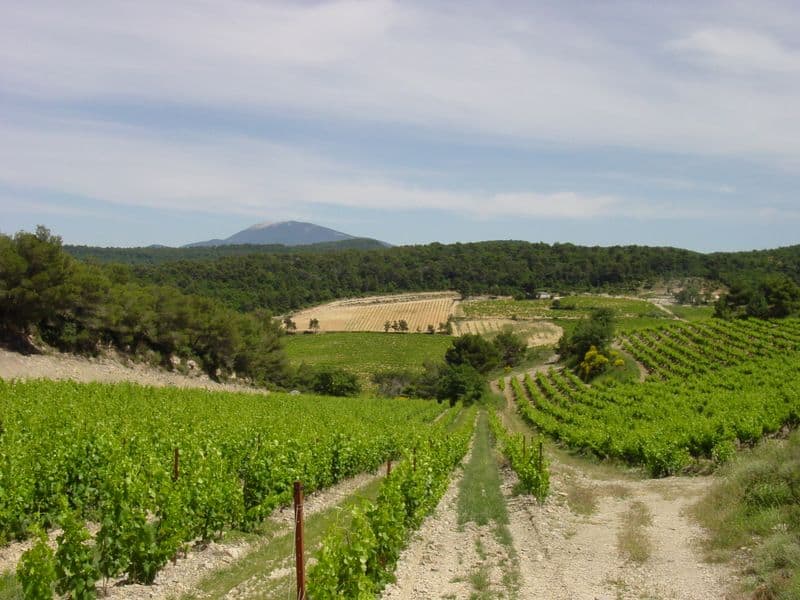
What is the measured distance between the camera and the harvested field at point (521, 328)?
286ft

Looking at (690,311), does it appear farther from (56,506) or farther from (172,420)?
(56,506)

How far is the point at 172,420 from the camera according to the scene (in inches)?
787

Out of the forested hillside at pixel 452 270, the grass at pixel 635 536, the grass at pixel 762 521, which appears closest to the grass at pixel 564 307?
the forested hillside at pixel 452 270

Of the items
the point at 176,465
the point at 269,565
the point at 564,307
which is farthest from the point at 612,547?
the point at 564,307

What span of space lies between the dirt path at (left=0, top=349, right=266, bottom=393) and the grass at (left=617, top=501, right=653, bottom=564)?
24624mm

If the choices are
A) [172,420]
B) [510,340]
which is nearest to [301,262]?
[510,340]

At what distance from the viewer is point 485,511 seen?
1507cm

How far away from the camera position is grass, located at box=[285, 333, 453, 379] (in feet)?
262

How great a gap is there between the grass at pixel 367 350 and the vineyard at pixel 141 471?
5464cm

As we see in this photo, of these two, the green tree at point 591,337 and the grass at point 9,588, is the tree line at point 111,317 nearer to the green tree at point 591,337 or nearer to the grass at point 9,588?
the grass at point 9,588

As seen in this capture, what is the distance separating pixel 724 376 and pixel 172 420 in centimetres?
3477

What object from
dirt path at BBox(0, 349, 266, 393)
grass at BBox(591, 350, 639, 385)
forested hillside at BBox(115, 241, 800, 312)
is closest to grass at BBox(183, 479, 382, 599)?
dirt path at BBox(0, 349, 266, 393)

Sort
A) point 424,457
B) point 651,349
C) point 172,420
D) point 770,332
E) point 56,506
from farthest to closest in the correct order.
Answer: point 651,349 < point 770,332 < point 172,420 < point 424,457 < point 56,506

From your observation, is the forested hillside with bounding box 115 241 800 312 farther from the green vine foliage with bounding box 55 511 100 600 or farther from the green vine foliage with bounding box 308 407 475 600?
the green vine foliage with bounding box 55 511 100 600
